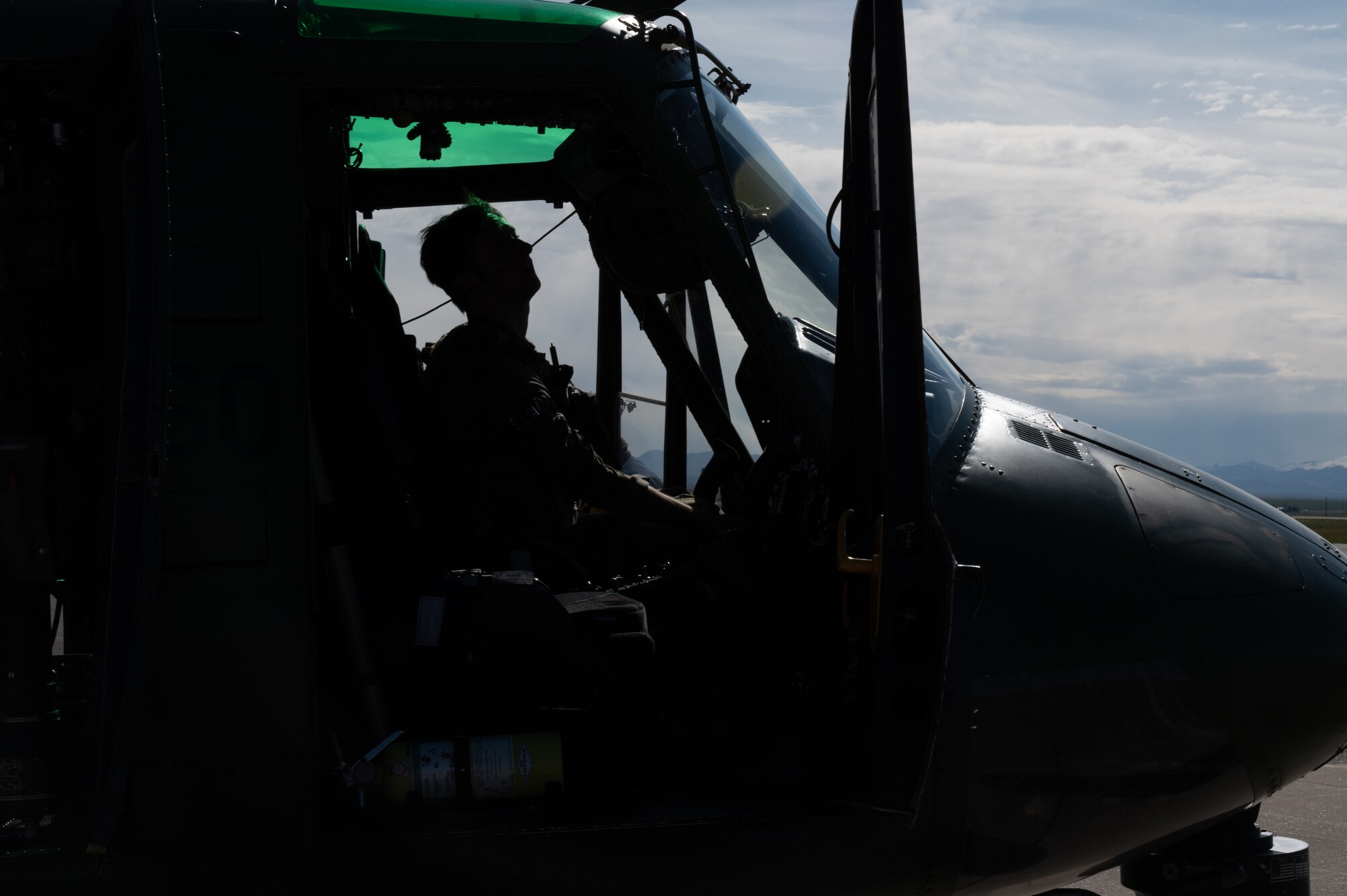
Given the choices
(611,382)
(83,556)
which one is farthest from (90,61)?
(611,382)

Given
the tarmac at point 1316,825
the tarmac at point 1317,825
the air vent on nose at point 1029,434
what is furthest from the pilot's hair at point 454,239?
the tarmac at point 1317,825

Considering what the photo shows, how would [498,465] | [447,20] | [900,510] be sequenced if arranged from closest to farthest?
[900,510] < [447,20] < [498,465]

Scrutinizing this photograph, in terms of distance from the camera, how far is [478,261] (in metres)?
3.33

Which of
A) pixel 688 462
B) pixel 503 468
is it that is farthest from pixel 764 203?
pixel 688 462

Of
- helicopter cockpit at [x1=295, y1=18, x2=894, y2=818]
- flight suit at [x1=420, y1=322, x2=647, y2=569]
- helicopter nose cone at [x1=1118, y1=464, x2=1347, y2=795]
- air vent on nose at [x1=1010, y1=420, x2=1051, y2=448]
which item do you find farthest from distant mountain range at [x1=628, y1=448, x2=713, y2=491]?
helicopter nose cone at [x1=1118, y1=464, x2=1347, y2=795]

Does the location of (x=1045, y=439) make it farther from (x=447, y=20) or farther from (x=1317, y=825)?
(x=1317, y=825)

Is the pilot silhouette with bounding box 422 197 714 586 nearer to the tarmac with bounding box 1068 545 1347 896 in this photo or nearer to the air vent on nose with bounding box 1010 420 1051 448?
the air vent on nose with bounding box 1010 420 1051 448

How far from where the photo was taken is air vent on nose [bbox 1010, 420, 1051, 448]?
2.90 meters

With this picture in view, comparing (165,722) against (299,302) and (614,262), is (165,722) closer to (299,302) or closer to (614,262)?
(299,302)

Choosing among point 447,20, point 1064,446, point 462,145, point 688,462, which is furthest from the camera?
point 688,462

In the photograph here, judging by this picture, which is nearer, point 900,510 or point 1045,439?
point 900,510

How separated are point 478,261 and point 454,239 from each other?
4.4 inches

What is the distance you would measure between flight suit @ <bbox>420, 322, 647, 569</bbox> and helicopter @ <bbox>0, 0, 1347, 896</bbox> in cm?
11

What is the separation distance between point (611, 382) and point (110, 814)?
280cm
